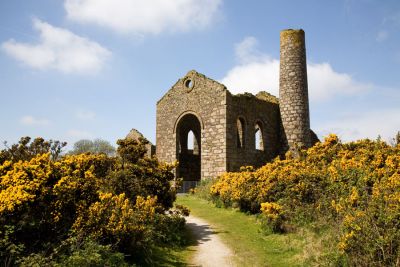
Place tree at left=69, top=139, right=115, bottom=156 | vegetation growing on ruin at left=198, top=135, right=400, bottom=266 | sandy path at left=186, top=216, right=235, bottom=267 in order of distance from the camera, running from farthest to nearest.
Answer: tree at left=69, top=139, right=115, bottom=156 < sandy path at left=186, top=216, right=235, bottom=267 < vegetation growing on ruin at left=198, top=135, right=400, bottom=266

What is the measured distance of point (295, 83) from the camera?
2223 centimetres

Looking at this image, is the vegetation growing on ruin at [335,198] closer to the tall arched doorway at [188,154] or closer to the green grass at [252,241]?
the green grass at [252,241]

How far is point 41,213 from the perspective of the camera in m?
6.16

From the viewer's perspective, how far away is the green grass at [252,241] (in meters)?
8.11

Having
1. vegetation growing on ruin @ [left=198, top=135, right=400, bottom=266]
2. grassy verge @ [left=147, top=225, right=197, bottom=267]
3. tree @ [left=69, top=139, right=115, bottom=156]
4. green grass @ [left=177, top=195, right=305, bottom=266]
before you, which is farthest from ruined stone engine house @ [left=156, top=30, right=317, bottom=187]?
tree @ [left=69, top=139, right=115, bottom=156]

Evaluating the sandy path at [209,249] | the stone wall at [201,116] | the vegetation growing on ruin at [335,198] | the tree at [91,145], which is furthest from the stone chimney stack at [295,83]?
the tree at [91,145]

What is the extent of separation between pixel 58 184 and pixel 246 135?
16187 mm

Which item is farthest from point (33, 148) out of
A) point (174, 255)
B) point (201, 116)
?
point (201, 116)

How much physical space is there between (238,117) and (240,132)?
1.41 m

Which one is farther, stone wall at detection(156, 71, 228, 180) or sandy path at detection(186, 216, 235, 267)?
stone wall at detection(156, 71, 228, 180)

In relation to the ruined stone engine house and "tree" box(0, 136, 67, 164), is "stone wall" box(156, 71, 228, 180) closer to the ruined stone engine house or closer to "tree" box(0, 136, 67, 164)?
the ruined stone engine house

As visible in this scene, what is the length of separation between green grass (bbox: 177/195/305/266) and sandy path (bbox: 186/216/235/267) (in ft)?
0.65

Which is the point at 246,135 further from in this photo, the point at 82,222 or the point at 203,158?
the point at 82,222

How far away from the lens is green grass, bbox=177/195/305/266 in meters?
8.11
